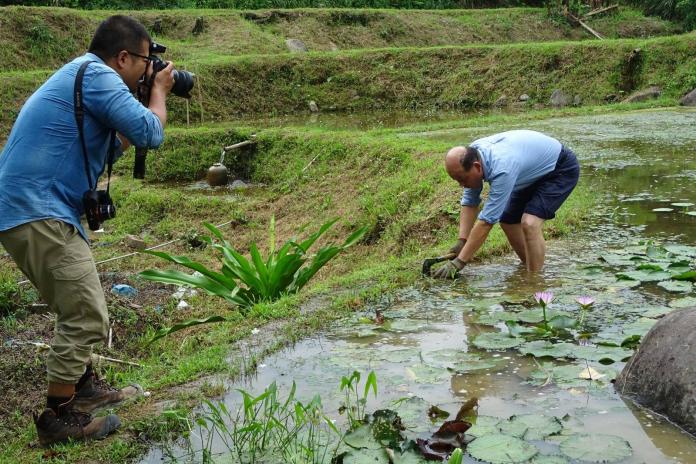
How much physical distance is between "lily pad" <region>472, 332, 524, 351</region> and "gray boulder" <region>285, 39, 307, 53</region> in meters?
19.2

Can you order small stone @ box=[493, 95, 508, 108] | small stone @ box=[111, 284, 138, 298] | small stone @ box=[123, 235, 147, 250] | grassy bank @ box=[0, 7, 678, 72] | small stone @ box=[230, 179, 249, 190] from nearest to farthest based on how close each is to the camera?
small stone @ box=[111, 284, 138, 298]
small stone @ box=[123, 235, 147, 250]
small stone @ box=[230, 179, 249, 190]
grassy bank @ box=[0, 7, 678, 72]
small stone @ box=[493, 95, 508, 108]

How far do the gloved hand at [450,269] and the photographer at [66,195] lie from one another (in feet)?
8.53

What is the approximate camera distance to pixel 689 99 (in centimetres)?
1608

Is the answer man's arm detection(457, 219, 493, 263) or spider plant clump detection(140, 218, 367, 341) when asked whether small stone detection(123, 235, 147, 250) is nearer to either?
spider plant clump detection(140, 218, 367, 341)

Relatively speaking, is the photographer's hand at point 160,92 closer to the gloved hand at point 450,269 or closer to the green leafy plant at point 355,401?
the green leafy plant at point 355,401

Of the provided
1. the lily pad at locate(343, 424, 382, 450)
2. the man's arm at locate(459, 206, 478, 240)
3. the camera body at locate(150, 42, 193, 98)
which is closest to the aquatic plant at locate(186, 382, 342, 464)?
the lily pad at locate(343, 424, 382, 450)

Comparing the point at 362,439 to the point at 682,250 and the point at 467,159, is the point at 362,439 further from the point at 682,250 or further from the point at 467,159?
the point at 682,250

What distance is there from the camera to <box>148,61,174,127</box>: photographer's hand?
3.58 meters

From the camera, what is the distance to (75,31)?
19.8 meters

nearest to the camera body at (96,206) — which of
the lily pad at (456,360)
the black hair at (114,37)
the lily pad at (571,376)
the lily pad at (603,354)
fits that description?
the black hair at (114,37)

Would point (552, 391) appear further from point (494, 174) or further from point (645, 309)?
point (494, 174)

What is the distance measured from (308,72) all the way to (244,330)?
15904 millimetres

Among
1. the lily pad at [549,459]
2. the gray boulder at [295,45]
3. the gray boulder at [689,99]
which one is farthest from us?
the gray boulder at [295,45]

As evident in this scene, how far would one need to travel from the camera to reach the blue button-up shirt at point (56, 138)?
3180mm
